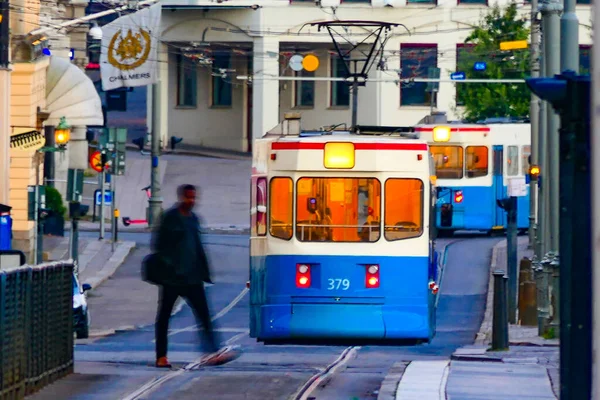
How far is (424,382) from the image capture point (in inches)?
475

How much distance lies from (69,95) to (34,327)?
87.0 feet

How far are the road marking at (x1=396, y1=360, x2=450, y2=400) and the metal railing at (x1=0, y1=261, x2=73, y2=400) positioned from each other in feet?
9.89

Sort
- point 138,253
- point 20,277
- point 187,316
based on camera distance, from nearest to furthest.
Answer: point 20,277 < point 187,316 < point 138,253

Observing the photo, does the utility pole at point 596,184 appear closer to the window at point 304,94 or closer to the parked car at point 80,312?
the parked car at point 80,312

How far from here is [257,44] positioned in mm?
57656

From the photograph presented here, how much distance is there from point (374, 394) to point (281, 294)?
128 inches

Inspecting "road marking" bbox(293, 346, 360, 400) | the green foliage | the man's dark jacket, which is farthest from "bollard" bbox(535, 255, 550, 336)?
the green foliage

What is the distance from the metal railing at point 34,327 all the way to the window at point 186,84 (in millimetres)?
49440

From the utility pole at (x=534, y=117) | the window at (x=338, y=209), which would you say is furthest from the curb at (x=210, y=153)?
the window at (x=338, y=209)

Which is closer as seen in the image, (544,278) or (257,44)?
(544,278)

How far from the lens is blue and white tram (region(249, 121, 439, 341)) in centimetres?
1490

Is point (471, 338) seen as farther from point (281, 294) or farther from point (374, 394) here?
point (374, 394)

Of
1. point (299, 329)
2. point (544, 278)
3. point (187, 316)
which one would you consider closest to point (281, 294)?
point (299, 329)

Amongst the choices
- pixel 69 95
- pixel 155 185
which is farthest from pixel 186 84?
pixel 69 95
